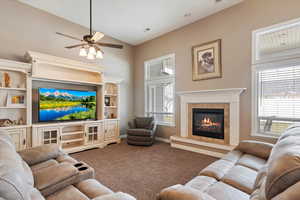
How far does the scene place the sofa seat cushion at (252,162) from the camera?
1877mm

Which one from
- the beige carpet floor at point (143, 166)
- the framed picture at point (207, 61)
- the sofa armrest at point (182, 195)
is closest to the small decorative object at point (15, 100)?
the beige carpet floor at point (143, 166)

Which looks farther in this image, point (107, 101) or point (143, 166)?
point (107, 101)

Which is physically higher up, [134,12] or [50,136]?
[134,12]

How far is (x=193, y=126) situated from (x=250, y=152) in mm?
2088

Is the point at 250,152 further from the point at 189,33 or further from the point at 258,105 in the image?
the point at 189,33

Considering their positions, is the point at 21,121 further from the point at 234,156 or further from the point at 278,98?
the point at 278,98

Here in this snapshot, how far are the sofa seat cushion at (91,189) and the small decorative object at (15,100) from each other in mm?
3146

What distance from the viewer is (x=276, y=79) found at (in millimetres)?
3221

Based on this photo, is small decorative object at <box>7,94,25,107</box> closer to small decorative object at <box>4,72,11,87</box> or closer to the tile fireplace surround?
small decorative object at <box>4,72,11,87</box>

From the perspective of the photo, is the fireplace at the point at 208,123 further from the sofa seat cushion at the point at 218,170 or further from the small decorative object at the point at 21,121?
the small decorative object at the point at 21,121

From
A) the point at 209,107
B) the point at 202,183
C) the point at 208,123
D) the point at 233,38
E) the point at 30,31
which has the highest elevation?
the point at 30,31

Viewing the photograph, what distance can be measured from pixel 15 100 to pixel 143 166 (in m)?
3.24

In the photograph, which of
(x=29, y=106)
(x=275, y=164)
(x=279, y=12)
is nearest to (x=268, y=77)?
(x=279, y=12)

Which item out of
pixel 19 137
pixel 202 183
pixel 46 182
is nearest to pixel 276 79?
pixel 202 183
